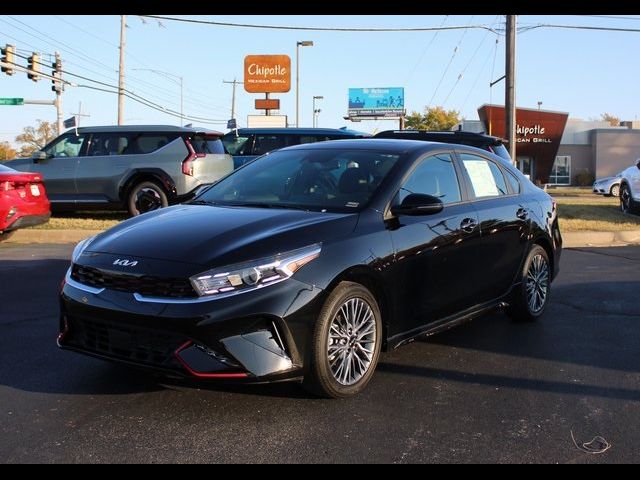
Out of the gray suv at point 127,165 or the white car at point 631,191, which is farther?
the white car at point 631,191

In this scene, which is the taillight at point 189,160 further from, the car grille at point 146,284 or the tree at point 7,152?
the tree at point 7,152

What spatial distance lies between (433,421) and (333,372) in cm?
64

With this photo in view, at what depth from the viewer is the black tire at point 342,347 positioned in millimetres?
3645

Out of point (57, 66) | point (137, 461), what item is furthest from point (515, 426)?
point (57, 66)

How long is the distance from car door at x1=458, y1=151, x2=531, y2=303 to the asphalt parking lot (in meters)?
0.54

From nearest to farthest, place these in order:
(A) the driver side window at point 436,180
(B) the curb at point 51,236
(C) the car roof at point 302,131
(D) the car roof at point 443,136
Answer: (A) the driver side window at point 436,180
(D) the car roof at point 443,136
(B) the curb at point 51,236
(C) the car roof at point 302,131

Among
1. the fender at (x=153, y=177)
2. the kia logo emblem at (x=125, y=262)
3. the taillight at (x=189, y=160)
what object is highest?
the taillight at (x=189, y=160)

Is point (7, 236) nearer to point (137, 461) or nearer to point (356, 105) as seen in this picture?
point (137, 461)

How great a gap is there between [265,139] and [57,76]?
23024 millimetres

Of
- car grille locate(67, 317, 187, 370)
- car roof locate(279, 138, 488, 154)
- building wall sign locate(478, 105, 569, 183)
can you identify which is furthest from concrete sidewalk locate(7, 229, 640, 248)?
building wall sign locate(478, 105, 569, 183)

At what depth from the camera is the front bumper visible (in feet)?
11.1

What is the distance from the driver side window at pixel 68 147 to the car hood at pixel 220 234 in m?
9.20

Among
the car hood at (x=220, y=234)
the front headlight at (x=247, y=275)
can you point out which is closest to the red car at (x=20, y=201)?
the car hood at (x=220, y=234)

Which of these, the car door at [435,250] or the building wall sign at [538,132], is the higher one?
the building wall sign at [538,132]
